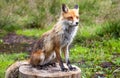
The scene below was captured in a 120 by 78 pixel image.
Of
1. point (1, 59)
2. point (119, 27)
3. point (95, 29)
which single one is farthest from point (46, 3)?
point (1, 59)

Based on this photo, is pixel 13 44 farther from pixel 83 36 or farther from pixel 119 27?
pixel 119 27

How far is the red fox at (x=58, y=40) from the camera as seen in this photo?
6.27 m

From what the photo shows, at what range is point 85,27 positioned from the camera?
13.1m

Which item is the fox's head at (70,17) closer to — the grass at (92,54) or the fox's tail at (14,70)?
the fox's tail at (14,70)

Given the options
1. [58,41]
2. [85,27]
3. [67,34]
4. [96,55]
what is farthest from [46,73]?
[85,27]

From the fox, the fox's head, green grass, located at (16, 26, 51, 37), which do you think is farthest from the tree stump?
green grass, located at (16, 26, 51, 37)

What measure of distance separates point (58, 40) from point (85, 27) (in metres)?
6.88

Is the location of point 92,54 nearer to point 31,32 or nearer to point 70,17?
point 31,32

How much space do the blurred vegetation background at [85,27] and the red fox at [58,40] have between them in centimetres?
208

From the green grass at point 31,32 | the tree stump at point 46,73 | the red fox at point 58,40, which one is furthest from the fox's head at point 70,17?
the green grass at point 31,32

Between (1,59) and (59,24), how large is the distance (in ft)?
11.7

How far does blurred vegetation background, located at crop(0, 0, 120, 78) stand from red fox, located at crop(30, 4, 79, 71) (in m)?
2.08

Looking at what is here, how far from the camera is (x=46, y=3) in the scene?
46.8 ft

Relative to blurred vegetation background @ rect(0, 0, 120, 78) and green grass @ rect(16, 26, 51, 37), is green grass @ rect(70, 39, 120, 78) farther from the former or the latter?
green grass @ rect(16, 26, 51, 37)
